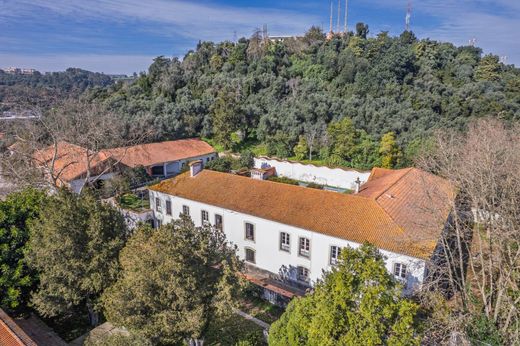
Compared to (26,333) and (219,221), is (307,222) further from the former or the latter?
(26,333)

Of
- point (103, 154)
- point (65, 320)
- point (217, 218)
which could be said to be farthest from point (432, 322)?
point (103, 154)

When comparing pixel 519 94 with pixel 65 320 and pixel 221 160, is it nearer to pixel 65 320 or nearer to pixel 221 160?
pixel 221 160

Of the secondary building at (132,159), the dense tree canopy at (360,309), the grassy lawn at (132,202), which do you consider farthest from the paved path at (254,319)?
the secondary building at (132,159)

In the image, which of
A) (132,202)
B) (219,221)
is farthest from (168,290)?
(132,202)

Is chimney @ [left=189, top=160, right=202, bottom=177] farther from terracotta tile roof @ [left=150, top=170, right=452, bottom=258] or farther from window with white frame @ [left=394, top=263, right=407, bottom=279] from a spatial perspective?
window with white frame @ [left=394, top=263, right=407, bottom=279]

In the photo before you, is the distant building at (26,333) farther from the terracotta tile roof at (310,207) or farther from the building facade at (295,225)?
the terracotta tile roof at (310,207)
